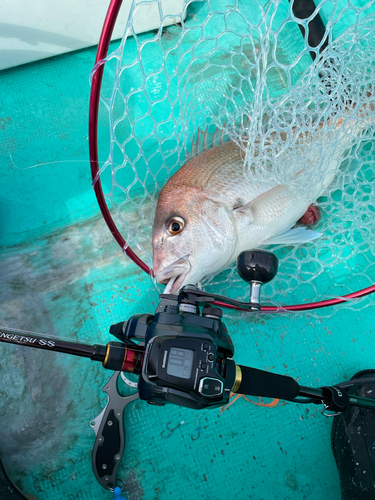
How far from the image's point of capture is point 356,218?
1975 millimetres

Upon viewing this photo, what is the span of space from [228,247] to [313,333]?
77 cm

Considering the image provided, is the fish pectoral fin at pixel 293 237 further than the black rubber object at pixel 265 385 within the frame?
Yes

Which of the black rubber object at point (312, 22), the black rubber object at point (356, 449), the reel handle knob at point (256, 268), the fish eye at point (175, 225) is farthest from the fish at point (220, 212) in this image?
the black rubber object at point (356, 449)

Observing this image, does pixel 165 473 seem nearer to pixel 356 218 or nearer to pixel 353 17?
pixel 356 218

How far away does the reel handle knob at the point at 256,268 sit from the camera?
1.32 m

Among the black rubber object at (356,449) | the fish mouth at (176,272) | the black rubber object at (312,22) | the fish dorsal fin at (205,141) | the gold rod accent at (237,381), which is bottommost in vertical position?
the black rubber object at (356,449)

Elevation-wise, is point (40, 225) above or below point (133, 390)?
above

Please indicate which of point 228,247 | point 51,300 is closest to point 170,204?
point 228,247

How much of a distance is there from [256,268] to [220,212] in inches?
18.9

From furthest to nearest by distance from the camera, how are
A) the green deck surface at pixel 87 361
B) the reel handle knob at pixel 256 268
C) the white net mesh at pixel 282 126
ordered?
the green deck surface at pixel 87 361 < the white net mesh at pixel 282 126 < the reel handle knob at pixel 256 268

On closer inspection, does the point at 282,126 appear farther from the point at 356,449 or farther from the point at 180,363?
the point at 356,449

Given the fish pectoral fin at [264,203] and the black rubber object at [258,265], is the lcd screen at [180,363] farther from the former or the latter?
the fish pectoral fin at [264,203]

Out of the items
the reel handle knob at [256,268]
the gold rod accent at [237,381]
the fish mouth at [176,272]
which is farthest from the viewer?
the fish mouth at [176,272]

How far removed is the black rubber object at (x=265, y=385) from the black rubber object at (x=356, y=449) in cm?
67
